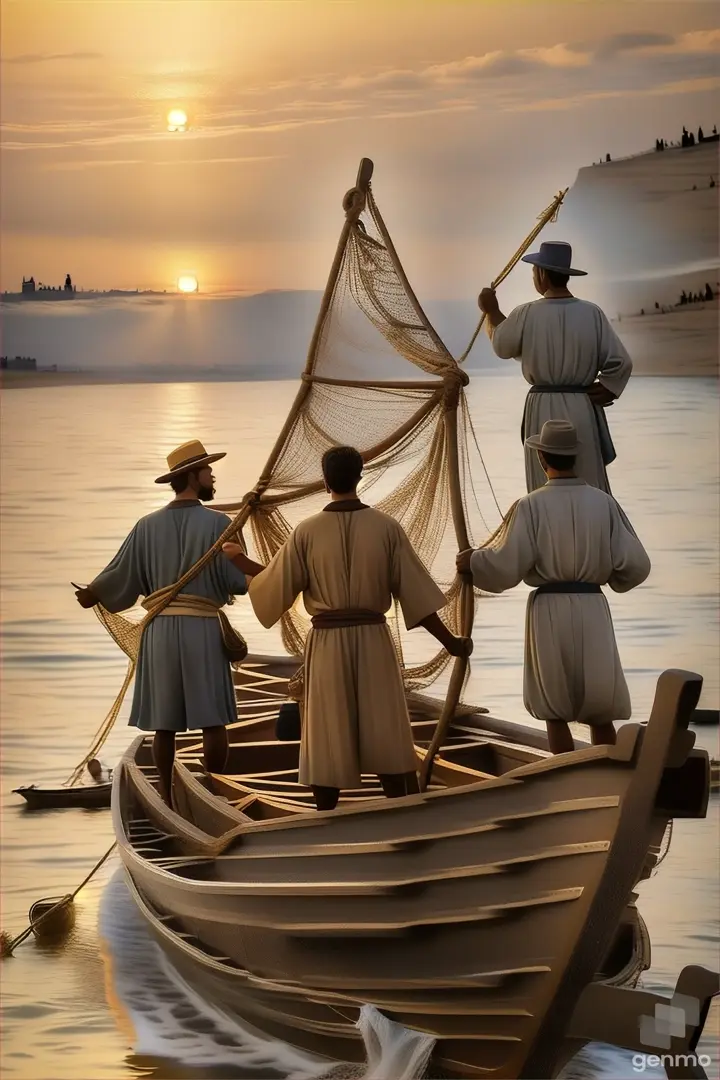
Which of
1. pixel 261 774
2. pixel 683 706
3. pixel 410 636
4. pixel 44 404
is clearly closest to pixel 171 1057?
pixel 261 774

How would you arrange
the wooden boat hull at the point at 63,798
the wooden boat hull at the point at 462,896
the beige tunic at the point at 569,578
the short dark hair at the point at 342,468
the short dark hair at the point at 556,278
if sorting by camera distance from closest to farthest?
the wooden boat hull at the point at 462,896 → the short dark hair at the point at 342,468 → the beige tunic at the point at 569,578 → the short dark hair at the point at 556,278 → the wooden boat hull at the point at 63,798

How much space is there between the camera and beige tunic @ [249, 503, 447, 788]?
5.16m

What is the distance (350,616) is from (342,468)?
45 centimetres

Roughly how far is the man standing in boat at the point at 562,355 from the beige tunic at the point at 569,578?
1.83 feet

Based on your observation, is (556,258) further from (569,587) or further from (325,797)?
(325,797)

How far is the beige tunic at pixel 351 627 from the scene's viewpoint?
516 centimetres

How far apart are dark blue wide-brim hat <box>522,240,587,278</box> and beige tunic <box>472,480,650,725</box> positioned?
2.73 ft

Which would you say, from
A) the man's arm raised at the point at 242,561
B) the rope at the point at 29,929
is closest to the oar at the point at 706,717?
the rope at the point at 29,929

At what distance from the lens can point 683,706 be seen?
439cm

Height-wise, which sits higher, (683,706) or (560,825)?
(683,706)

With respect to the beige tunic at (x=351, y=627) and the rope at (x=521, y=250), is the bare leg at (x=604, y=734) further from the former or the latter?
the rope at (x=521, y=250)

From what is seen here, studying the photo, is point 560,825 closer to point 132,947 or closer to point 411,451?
point 411,451

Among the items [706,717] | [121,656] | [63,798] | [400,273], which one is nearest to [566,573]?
[400,273]

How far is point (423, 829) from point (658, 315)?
898cm
